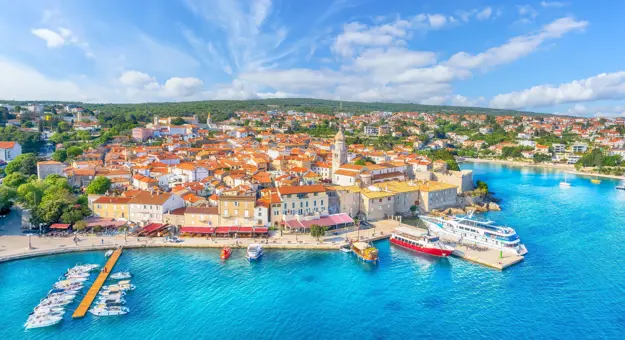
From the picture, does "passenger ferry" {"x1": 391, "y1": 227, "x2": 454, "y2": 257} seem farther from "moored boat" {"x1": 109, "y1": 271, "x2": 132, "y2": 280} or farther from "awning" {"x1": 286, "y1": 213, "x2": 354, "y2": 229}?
"moored boat" {"x1": 109, "y1": 271, "x2": 132, "y2": 280}

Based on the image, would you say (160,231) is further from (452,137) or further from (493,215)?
(452,137)

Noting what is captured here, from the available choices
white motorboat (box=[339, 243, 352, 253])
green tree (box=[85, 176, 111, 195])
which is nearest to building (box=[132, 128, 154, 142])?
green tree (box=[85, 176, 111, 195])

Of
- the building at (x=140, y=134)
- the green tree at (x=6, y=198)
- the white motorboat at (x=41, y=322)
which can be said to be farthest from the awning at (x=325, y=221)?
the building at (x=140, y=134)

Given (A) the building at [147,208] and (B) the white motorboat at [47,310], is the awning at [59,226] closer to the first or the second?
(A) the building at [147,208]

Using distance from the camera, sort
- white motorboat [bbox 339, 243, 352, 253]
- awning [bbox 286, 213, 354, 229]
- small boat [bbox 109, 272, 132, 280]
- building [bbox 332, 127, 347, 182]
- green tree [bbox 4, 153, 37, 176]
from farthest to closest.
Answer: building [bbox 332, 127, 347, 182] < green tree [bbox 4, 153, 37, 176] < awning [bbox 286, 213, 354, 229] < white motorboat [bbox 339, 243, 352, 253] < small boat [bbox 109, 272, 132, 280]

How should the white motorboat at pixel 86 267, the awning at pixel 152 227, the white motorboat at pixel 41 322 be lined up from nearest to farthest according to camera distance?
the white motorboat at pixel 41 322, the white motorboat at pixel 86 267, the awning at pixel 152 227
